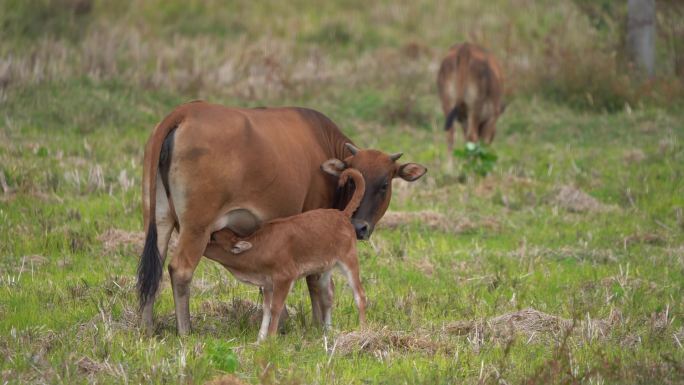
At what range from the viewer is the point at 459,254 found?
35.3ft

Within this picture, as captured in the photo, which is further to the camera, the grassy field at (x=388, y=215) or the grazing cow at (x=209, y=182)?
the grazing cow at (x=209, y=182)

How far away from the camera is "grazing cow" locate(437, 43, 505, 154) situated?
16.4 meters

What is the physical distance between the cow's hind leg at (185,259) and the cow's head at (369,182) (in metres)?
1.34

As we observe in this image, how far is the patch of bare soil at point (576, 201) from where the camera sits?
12.8m

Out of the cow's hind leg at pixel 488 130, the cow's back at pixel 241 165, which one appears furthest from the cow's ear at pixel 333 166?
the cow's hind leg at pixel 488 130

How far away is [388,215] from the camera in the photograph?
39.5 feet

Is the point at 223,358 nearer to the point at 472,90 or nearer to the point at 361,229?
the point at 361,229

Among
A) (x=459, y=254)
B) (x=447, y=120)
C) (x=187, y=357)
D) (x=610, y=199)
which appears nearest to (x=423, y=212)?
(x=459, y=254)

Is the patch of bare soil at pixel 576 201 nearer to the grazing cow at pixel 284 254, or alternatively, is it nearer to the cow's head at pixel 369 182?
the cow's head at pixel 369 182

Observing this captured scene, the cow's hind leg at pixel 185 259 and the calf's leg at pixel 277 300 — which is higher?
the cow's hind leg at pixel 185 259

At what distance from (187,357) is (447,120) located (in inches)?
371

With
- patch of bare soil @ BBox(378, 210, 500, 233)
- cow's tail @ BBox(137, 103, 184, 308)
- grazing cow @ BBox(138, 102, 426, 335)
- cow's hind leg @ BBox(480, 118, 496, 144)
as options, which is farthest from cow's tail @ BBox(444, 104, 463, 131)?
cow's tail @ BBox(137, 103, 184, 308)

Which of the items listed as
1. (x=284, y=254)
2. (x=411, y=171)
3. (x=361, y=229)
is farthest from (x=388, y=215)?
(x=284, y=254)

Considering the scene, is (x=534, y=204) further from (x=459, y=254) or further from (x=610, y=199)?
(x=459, y=254)
